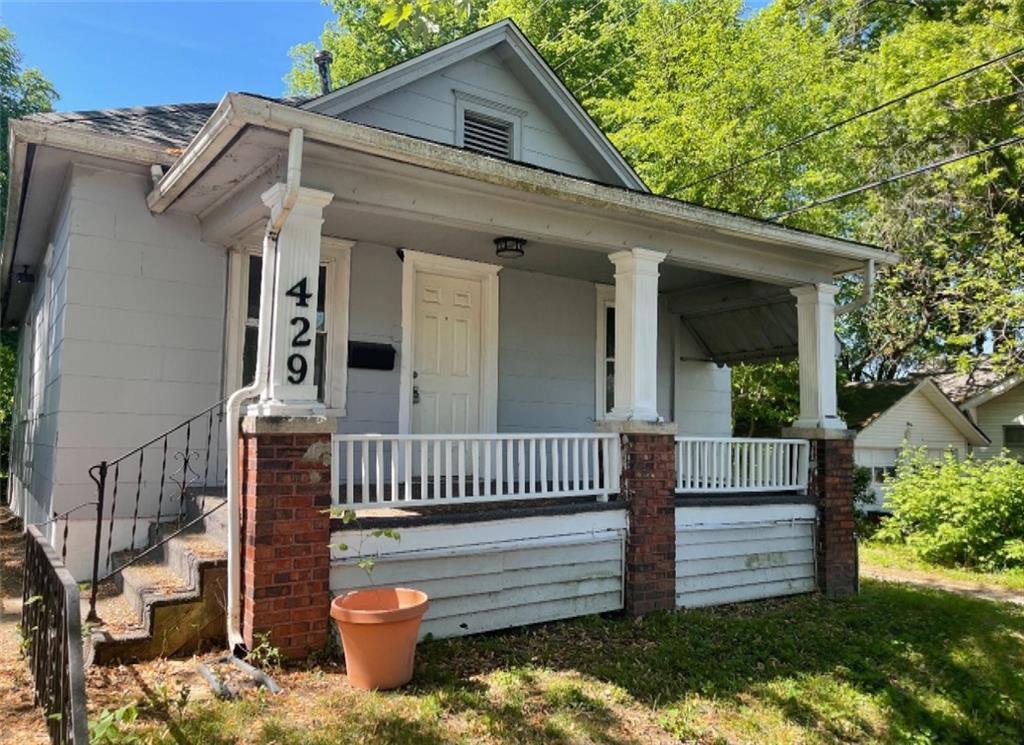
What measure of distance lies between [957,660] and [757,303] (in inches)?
158

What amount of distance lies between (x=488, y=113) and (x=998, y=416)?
57.2 ft

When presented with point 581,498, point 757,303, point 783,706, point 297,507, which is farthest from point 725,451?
point 297,507

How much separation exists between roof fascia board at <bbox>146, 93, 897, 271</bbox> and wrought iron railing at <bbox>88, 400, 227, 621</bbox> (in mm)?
1854

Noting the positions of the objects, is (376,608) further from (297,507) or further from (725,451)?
(725,451)

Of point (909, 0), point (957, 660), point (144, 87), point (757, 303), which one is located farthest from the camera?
point (909, 0)

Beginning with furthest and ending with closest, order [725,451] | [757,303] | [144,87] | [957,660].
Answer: [144,87], [757,303], [725,451], [957,660]

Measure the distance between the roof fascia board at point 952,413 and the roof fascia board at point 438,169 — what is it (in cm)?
1177

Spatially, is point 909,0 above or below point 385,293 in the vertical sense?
above

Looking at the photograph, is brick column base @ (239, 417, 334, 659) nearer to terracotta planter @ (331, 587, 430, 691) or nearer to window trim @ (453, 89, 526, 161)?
terracotta planter @ (331, 587, 430, 691)

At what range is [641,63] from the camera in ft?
Result: 54.9

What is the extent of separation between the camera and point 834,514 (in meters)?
7.20

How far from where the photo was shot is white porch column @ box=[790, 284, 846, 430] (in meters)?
7.27

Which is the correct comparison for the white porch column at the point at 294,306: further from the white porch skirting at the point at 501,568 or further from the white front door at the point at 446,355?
the white front door at the point at 446,355

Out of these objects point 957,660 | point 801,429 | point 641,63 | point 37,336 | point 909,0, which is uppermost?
point 909,0
